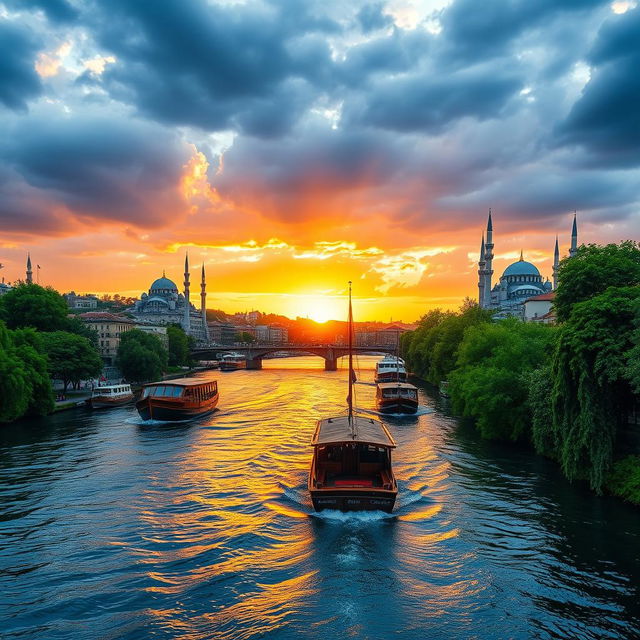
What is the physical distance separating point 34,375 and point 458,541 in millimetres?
41883

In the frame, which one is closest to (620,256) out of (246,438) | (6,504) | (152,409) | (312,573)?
(312,573)

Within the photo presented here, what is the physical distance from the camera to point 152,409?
48.9m

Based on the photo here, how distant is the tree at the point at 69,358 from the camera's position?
63.5m

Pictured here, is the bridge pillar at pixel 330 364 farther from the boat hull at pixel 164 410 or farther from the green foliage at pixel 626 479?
the green foliage at pixel 626 479

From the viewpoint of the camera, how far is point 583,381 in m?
24.3

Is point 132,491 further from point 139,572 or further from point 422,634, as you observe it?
point 422,634

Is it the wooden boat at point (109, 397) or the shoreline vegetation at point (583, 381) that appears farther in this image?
the wooden boat at point (109, 397)

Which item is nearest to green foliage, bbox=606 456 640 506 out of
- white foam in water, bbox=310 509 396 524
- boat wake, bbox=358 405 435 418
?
white foam in water, bbox=310 509 396 524

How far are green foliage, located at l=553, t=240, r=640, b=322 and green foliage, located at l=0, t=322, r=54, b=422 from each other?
136 ft

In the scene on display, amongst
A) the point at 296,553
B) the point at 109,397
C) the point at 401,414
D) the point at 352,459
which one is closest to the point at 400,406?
the point at 401,414

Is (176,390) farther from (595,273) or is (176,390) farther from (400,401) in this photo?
(595,273)

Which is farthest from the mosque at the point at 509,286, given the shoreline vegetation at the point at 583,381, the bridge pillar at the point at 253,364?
the shoreline vegetation at the point at 583,381

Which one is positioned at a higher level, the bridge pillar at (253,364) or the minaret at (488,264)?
the minaret at (488,264)

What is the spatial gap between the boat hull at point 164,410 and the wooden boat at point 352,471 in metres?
26.4
